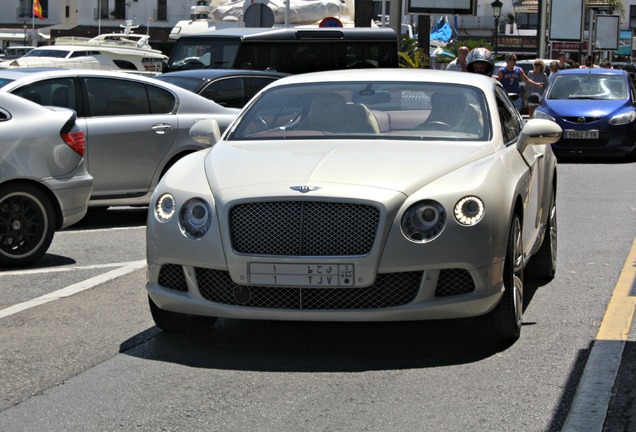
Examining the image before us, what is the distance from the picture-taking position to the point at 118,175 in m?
12.3

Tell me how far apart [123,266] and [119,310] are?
188cm

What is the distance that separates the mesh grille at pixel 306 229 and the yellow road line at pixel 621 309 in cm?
155

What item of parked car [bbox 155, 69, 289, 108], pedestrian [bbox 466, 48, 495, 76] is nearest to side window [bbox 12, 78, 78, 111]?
parked car [bbox 155, 69, 289, 108]

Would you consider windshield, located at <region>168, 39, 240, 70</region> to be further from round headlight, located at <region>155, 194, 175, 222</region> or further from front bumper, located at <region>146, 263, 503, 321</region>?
front bumper, located at <region>146, 263, 503, 321</region>

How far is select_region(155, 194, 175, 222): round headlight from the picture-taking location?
6.73 meters

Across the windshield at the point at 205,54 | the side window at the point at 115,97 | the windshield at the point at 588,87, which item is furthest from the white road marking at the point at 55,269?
the windshield at the point at 588,87

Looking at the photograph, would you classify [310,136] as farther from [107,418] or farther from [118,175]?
[118,175]

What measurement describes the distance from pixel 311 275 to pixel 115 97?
654 cm

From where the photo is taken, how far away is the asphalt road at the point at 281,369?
5453 millimetres

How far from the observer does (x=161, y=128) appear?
12.6 m

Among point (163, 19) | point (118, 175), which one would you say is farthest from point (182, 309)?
point (163, 19)

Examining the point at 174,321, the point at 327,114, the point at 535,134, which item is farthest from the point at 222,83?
the point at 174,321

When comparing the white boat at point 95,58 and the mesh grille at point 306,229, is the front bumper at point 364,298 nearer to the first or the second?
the mesh grille at point 306,229

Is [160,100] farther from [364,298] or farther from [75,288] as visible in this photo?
[364,298]
